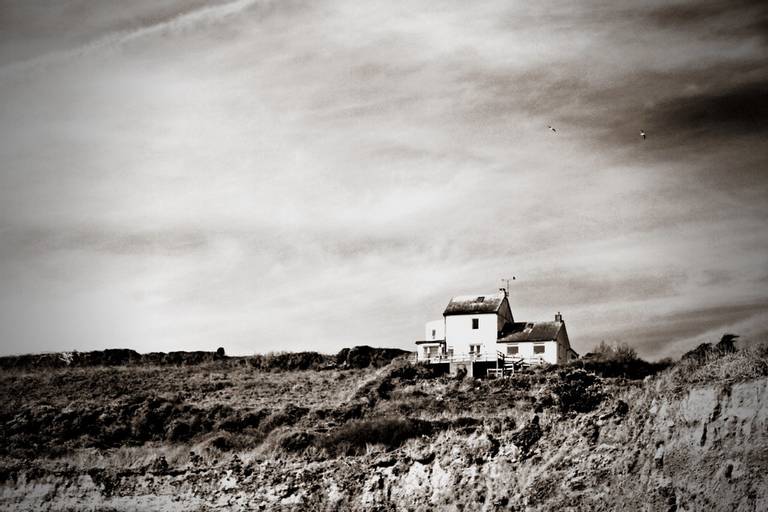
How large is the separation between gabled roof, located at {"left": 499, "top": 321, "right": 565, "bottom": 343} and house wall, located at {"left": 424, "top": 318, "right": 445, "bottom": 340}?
3.84m

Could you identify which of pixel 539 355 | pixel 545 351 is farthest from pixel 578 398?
pixel 545 351

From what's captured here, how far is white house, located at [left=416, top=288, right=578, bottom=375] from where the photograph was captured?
50375 millimetres

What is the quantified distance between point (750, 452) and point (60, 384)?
44624 mm

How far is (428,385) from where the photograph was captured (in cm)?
4594

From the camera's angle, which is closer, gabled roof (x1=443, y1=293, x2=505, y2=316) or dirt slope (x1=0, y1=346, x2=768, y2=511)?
dirt slope (x1=0, y1=346, x2=768, y2=511)

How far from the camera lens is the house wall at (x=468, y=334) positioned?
51625 mm

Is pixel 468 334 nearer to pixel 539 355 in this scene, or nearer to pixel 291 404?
pixel 539 355

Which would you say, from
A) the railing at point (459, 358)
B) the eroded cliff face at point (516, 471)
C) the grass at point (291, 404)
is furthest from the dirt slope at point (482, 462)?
the railing at point (459, 358)

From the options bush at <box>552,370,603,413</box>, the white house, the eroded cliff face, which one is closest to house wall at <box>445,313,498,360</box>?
the white house

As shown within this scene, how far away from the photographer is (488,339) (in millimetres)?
51688

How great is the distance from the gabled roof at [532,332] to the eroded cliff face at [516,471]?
23.3 metres

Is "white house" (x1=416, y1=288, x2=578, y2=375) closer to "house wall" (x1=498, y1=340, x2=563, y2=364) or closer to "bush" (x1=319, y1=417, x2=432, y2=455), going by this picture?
"house wall" (x1=498, y1=340, x2=563, y2=364)

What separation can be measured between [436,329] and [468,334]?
9.68 ft

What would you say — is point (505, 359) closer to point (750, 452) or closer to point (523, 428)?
point (523, 428)
